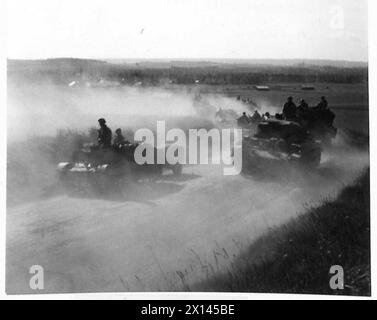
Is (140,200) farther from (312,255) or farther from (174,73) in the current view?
(312,255)

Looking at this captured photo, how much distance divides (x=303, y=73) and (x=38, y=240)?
1.77 metres

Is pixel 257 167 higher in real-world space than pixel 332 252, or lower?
higher

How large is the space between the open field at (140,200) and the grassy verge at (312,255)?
58 mm

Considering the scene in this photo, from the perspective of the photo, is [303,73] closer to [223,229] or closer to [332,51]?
[332,51]

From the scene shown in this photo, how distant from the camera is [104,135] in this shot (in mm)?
2885

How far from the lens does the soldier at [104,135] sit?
2879 mm

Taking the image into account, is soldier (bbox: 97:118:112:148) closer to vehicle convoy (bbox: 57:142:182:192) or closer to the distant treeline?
vehicle convoy (bbox: 57:142:182:192)

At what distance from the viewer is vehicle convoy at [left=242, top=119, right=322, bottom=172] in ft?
9.48

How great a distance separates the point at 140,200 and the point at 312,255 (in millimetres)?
1001

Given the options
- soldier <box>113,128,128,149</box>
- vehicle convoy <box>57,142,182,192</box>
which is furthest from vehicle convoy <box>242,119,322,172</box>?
soldier <box>113,128,128,149</box>

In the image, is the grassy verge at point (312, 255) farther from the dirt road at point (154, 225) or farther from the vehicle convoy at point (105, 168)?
the vehicle convoy at point (105, 168)

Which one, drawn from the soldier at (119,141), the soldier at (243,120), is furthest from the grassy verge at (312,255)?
the soldier at (119,141)
